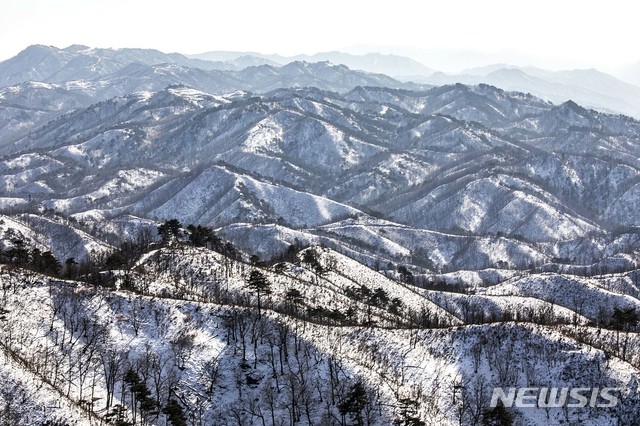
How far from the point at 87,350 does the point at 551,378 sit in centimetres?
8845

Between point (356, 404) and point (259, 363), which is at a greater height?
point (356, 404)

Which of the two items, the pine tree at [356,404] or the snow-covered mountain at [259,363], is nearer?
the pine tree at [356,404]

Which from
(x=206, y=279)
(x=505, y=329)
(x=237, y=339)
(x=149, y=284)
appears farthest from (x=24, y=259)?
(x=505, y=329)

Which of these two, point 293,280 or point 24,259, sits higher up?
point 24,259

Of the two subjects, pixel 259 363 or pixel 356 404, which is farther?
pixel 259 363

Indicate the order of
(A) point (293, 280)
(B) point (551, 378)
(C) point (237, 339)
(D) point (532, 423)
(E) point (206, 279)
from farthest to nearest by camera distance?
(A) point (293, 280)
(E) point (206, 279)
(C) point (237, 339)
(B) point (551, 378)
(D) point (532, 423)

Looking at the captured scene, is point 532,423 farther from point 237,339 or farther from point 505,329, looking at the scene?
point 237,339

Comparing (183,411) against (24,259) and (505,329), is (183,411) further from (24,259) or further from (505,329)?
(24,259)

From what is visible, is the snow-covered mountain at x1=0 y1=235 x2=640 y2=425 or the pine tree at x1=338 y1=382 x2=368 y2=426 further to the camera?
the snow-covered mountain at x1=0 y1=235 x2=640 y2=425

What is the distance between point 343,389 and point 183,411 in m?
28.9

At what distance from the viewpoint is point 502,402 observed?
109 metres

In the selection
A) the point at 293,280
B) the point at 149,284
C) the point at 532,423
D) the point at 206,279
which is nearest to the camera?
the point at 532,423

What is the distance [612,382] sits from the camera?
10781cm

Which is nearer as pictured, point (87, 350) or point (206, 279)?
point (87, 350)
